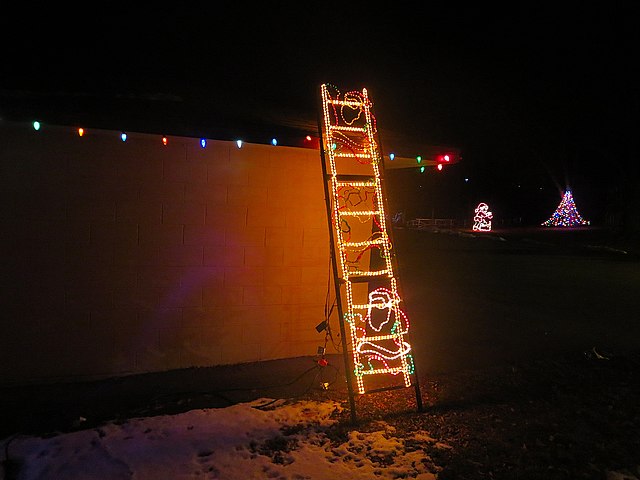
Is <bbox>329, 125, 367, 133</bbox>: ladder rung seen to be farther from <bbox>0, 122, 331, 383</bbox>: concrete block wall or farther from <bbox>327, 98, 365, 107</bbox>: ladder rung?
<bbox>0, 122, 331, 383</bbox>: concrete block wall

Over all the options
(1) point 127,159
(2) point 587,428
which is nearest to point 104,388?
(1) point 127,159

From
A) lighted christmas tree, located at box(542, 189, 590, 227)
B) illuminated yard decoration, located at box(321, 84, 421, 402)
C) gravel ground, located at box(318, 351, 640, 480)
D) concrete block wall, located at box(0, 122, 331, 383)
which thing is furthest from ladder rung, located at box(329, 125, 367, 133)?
lighted christmas tree, located at box(542, 189, 590, 227)

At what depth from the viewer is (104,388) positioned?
493 cm

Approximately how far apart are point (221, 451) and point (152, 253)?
8.05 ft

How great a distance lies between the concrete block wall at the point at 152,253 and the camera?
16.2 ft

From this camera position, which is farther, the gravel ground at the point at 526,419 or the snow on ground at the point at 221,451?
the gravel ground at the point at 526,419

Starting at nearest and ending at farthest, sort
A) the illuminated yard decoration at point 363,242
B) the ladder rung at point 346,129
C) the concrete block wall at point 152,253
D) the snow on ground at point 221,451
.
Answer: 1. the snow on ground at point 221,451
2. the illuminated yard decoration at point 363,242
3. the ladder rung at point 346,129
4. the concrete block wall at point 152,253

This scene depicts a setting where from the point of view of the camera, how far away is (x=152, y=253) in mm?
5336

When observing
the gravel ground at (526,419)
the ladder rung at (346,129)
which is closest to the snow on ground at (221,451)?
the gravel ground at (526,419)

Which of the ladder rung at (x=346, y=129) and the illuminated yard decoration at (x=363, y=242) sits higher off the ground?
the ladder rung at (x=346, y=129)

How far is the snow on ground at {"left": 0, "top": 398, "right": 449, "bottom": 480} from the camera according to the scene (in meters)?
3.42

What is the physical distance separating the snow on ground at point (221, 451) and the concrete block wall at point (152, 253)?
1.29 metres

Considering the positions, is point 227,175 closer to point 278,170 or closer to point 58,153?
point 278,170

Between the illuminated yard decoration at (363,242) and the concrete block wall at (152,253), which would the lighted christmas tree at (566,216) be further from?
the illuminated yard decoration at (363,242)
